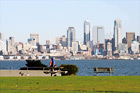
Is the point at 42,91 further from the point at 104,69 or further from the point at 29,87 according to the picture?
the point at 104,69

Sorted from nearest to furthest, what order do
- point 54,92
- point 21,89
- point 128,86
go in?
1. point 54,92
2. point 21,89
3. point 128,86

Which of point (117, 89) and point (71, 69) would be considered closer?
point (117, 89)

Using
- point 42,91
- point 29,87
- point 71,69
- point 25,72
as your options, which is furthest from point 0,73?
point 42,91

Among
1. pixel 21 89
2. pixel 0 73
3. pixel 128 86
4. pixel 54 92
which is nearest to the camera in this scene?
pixel 54 92

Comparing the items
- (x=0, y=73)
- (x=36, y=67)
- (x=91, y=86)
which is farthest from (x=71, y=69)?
(x=91, y=86)

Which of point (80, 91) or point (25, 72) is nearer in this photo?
point (80, 91)

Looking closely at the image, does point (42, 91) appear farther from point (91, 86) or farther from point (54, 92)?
point (91, 86)

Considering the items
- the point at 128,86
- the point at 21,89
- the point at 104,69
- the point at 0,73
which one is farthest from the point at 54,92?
the point at 104,69

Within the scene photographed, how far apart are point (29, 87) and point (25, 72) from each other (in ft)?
41.7

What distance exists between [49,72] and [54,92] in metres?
14.4

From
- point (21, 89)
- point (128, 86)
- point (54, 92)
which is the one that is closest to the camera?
point (54, 92)

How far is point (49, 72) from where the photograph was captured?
33.6 meters

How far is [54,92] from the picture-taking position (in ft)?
63.2

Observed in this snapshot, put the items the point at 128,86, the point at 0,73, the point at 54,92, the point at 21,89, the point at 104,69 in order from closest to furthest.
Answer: the point at 54,92 → the point at 21,89 → the point at 128,86 → the point at 0,73 → the point at 104,69
